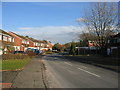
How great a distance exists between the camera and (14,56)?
2873 cm

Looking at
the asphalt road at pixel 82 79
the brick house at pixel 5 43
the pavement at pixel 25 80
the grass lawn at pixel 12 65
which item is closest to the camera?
the pavement at pixel 25 80

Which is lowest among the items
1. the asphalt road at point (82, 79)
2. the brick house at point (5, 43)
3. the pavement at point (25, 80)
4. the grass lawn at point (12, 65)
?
the asphalt road at point (82, 79)

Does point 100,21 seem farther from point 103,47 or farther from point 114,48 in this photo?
point 114,48

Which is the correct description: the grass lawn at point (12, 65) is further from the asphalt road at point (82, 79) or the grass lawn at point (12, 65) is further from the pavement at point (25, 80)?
the asphalt road at point (82, 79)

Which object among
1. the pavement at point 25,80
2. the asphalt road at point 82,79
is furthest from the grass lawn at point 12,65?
the asphalt road at point 82,79

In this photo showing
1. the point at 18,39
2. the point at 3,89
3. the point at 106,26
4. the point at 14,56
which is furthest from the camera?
the point at 18,39

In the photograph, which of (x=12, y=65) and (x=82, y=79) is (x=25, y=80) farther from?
(x=12, y=65)

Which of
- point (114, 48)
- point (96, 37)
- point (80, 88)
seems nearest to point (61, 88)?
point (80, 88)

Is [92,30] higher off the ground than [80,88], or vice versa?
[92,30]

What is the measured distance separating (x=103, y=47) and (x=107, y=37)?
7.68ft

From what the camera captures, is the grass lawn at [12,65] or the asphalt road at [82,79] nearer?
the asphalt road at [82,79]

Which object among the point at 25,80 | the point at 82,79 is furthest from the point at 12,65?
the point at 82,79

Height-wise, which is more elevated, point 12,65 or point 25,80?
point 12,65

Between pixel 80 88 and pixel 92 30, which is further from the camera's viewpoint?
pixel 92 30
